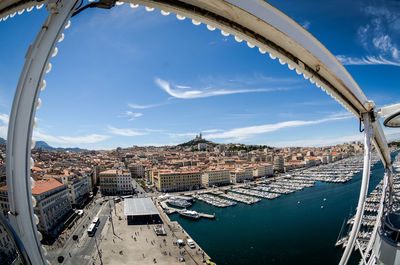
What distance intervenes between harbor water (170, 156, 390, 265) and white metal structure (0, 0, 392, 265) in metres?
10.6

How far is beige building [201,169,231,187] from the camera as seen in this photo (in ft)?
86.2

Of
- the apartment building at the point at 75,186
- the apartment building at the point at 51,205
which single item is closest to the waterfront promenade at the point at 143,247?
the apartment building at the point at 51,205

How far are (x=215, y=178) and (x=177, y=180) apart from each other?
199 inches

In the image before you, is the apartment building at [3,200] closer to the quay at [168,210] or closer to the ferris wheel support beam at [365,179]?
the ferris wheel support beam at [365,179]

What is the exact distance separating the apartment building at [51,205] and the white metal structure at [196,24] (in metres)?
12.5

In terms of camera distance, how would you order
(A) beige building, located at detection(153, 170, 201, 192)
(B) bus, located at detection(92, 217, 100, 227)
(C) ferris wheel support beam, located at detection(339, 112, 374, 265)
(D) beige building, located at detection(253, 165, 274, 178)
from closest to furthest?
(C) ferris wheel support beam, located at detection(339, 112, 374, 265) < (B) bus, located at detection(92, 217, 100, 227) < (A) beige building, located at detection(153, 170, 201, 192) < (D) beige building, located at detection(253, 165, 274, 178)

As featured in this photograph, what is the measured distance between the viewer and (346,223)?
43.4 feet

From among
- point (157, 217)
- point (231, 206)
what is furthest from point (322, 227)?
point (157, 217)

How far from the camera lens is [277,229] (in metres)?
13.4

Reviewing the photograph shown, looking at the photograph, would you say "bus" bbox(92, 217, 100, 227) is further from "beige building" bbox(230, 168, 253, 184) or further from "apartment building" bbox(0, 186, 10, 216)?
"beige building" bbox(230, 168, 253, 184)

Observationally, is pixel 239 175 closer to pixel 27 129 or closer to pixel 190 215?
pixel 190 215

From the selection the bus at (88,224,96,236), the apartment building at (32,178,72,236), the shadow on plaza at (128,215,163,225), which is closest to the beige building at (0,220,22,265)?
the apartment building at (32,178,72,236)

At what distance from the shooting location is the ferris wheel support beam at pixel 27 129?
51 cm

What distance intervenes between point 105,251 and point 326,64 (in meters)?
11.6
